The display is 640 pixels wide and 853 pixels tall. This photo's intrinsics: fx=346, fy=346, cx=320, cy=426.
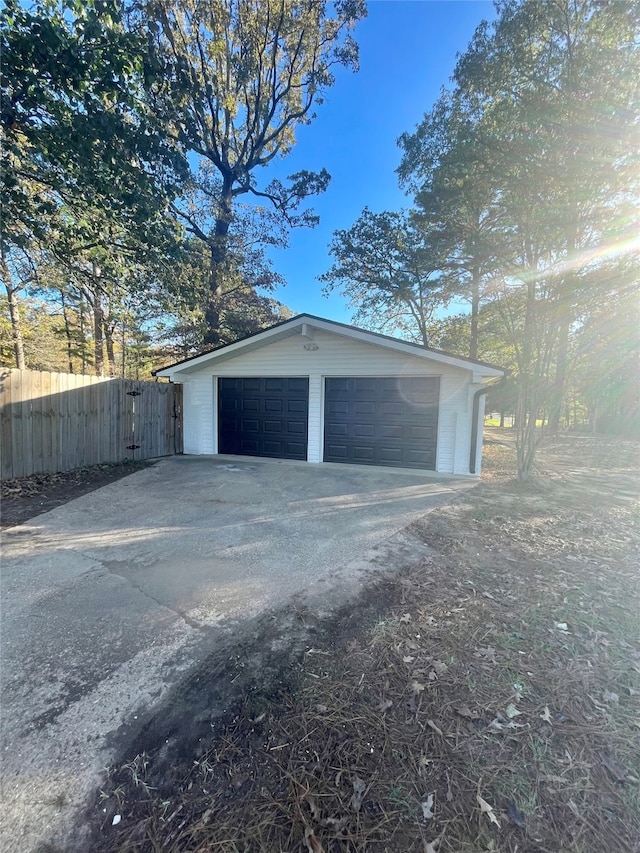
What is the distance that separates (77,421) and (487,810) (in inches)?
332

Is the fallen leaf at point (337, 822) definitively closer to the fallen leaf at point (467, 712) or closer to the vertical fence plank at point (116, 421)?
the fallen leaf at point (467, 712)

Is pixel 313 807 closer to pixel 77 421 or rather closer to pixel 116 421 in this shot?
pixel 77 421

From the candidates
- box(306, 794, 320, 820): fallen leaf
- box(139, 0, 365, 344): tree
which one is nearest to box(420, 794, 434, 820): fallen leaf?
box(306, 794, 320, 820): fallen leaf

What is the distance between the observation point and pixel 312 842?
4.07 ft

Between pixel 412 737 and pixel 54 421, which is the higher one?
pixel 54 421

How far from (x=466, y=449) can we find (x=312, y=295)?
11.3 metres

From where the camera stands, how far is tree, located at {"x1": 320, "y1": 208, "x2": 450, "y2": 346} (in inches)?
492

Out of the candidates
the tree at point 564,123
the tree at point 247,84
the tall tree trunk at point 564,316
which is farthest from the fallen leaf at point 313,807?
the tree at point 247,84

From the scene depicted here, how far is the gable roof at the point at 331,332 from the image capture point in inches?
296

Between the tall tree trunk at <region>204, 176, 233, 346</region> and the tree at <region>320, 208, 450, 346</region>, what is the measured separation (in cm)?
412

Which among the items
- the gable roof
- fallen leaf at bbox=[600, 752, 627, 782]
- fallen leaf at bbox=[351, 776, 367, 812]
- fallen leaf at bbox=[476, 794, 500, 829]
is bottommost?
fallen leaf at bbox=[351, 776, 367, 812]

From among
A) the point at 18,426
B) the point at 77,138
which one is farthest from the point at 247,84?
the point at 18,426

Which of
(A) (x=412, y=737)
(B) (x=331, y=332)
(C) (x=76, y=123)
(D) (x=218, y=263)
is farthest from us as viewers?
(D) (x=218, y=263)

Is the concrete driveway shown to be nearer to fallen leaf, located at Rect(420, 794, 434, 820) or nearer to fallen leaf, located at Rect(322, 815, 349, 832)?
fallen leaf, located at Rect(322, 815, 349, 832)
